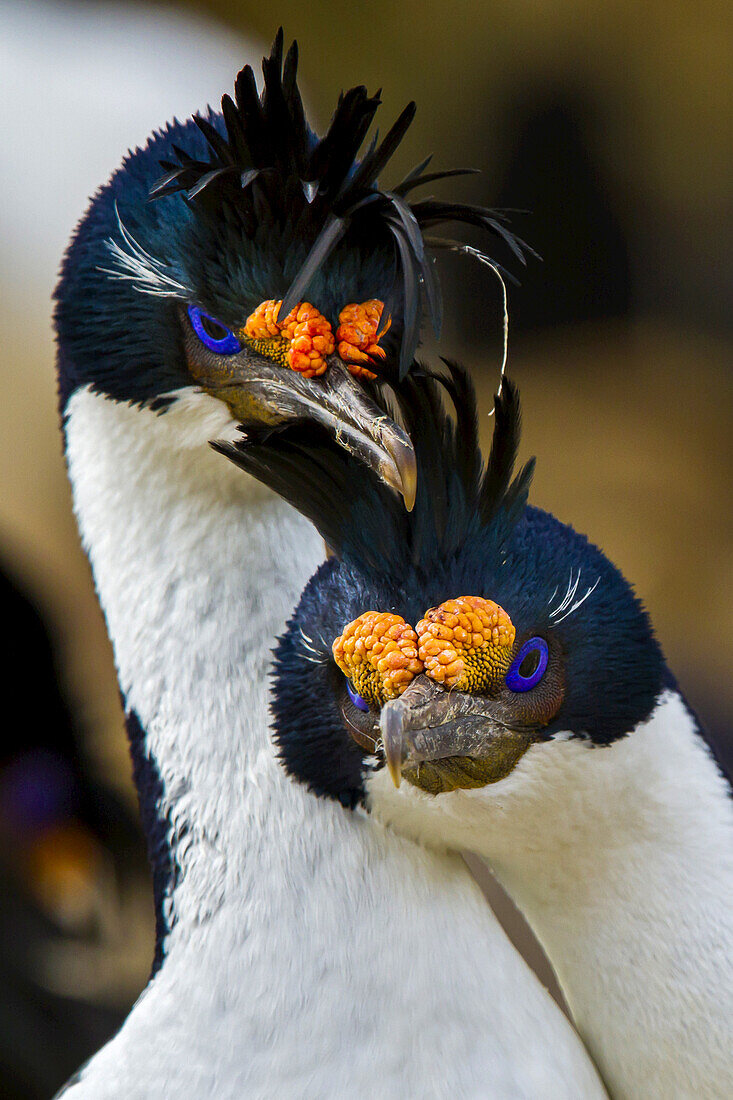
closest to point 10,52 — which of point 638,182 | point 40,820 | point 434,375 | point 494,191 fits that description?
point 494,191

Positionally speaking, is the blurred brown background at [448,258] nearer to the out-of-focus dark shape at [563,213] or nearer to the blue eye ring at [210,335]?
the out-of-focus dark shape at [563,213]

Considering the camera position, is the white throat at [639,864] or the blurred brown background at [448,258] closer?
the white throat at [639,864]

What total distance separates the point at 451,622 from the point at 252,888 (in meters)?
0.46

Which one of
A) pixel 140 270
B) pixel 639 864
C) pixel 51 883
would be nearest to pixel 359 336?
pixel 140 270

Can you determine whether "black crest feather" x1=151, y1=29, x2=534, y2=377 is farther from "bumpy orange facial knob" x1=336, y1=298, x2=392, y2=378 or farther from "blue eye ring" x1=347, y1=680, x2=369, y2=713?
"blue eye ring" x1=347, y1=680, x2=369, y2=713

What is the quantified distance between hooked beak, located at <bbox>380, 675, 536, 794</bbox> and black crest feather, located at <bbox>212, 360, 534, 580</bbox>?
0.14m

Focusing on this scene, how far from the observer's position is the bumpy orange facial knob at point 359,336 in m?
1.16

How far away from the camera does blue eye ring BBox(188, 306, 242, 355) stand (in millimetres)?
1253

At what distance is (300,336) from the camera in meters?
1.17

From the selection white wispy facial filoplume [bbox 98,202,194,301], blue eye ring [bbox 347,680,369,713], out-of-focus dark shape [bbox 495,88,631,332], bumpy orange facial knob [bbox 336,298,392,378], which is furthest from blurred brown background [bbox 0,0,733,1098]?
blue eye ring [bbox 347,680,369,713]

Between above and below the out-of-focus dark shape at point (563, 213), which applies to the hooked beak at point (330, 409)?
below

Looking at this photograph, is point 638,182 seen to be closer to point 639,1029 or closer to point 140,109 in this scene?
point 140,109

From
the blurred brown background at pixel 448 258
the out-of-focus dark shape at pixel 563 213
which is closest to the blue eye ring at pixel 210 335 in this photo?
the blurred brown background at pixel 448 258

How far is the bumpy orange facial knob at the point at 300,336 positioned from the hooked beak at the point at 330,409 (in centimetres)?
1
